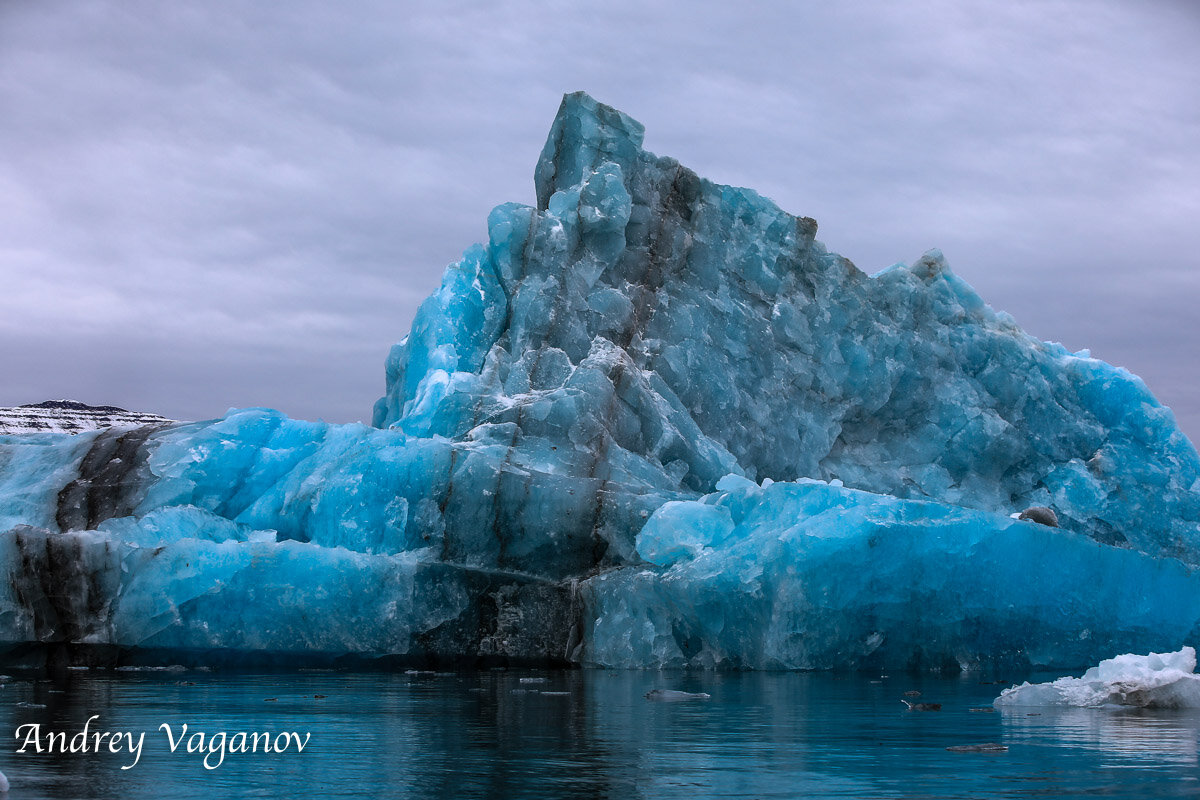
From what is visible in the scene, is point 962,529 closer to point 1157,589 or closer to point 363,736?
point 1157,589

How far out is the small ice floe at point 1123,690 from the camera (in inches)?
404

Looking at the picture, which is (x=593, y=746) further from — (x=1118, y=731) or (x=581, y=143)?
(x=581, y=143)

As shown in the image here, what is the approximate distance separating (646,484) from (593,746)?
37.7 ft

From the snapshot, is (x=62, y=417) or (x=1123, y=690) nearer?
(x=1123, y=690)

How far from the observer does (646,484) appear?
59.8ft

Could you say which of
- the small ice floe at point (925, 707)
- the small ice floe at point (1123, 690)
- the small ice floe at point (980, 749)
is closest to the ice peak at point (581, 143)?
the small ice floe at point (1123, 690)

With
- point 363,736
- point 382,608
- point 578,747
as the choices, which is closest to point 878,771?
point 578,747

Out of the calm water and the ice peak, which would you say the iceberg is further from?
the calm water

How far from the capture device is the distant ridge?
128 ft

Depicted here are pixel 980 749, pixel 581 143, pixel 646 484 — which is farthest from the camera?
pixel 581 143

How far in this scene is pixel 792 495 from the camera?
16.7 m

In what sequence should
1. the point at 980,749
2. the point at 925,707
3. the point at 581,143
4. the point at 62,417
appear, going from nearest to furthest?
the point at 980,749
the point at 925,707
the point at 581,143
the point at 62,417

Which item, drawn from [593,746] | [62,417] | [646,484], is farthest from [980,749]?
[62,417]

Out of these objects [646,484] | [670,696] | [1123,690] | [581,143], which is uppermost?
[581,143]
